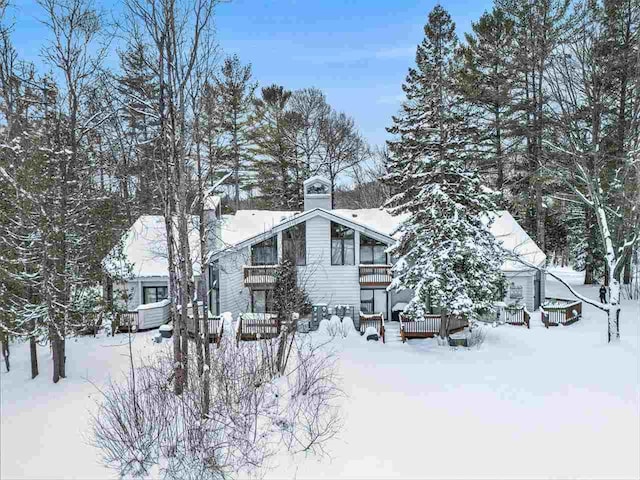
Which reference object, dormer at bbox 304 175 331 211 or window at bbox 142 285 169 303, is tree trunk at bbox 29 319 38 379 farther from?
dormer at bbox 304 175 331 211

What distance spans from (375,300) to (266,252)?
528 cm

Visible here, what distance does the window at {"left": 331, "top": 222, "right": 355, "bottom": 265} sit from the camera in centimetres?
1834

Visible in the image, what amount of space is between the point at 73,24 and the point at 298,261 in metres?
11.2

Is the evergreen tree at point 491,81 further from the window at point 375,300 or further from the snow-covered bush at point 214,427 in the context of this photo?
the snow-covered bush at point 214,427

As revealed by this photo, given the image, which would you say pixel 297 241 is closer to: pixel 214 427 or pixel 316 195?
pixel 316 195

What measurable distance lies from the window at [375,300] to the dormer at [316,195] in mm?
4337

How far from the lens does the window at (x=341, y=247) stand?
18344mm

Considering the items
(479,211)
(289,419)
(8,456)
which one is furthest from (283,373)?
(479,211)

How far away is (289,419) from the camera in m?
8.58

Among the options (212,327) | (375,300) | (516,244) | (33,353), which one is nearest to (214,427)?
(33,353)

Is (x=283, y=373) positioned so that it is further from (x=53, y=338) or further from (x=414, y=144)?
(x=414, y=144)

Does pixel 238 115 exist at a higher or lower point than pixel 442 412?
higher

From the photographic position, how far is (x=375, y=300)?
1869 cm

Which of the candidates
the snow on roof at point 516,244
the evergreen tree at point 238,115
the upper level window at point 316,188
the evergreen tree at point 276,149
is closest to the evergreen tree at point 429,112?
the upper level window at point 316,188
